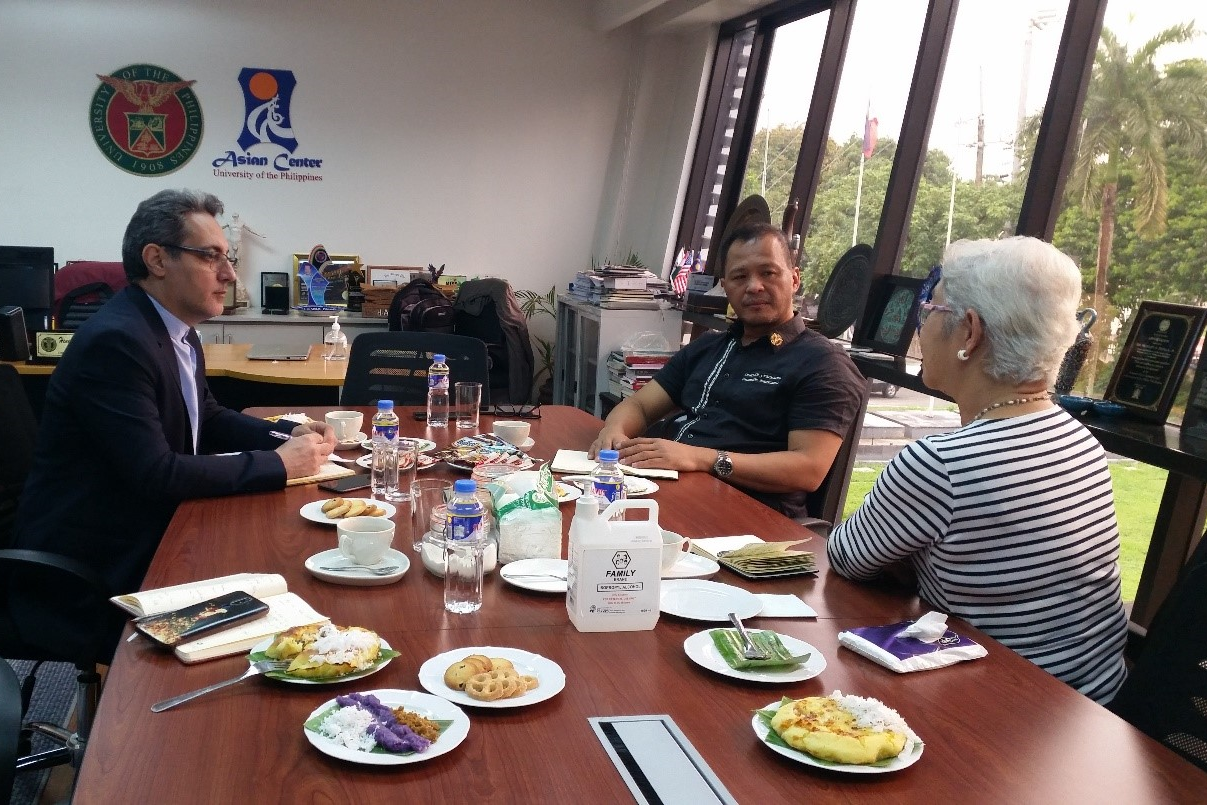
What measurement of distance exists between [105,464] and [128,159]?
15.0ft

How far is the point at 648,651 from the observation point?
1434mm

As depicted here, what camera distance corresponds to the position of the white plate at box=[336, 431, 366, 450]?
2.65 meters

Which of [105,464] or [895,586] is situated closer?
[895,586]

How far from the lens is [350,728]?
3.69ft

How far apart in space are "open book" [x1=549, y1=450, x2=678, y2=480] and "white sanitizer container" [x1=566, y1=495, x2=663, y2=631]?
37.1 inches

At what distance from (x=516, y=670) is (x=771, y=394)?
1706 millimetres

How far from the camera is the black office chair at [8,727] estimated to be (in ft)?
3.86

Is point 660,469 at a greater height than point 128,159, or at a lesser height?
lesser

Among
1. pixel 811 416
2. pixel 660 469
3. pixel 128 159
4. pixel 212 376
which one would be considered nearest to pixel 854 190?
pixel 811 416

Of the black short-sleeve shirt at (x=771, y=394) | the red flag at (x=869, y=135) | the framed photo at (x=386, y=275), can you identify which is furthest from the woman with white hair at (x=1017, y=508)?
the framed photo at (x=386, y=275)

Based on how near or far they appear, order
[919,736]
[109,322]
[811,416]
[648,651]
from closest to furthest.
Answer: [919,736] → [648,651] → [109,322] → [811,416]

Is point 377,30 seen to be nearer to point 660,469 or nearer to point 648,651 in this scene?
point 660,469

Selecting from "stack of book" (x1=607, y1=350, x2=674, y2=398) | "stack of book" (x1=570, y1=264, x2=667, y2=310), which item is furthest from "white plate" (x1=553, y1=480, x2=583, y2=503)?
"stack of book" (x1=570, y1=264, x2=667, y2=310)

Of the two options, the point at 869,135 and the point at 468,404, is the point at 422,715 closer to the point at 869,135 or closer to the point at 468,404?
the point at 468,404
